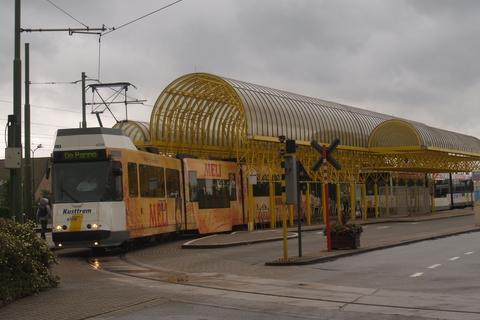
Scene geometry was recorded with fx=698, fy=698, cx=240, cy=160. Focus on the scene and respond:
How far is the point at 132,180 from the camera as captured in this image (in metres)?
22.2

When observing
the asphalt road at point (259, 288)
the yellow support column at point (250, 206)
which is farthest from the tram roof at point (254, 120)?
the asphalt road at point (259, 288)

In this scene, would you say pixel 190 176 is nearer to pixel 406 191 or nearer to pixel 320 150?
pixel 320 150

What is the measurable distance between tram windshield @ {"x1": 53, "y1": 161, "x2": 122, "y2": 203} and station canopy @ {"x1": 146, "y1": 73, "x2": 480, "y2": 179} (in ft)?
39.4

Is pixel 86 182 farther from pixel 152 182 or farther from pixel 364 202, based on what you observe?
pixel 364 202

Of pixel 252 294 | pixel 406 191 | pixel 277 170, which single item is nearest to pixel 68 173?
pixel 252 294

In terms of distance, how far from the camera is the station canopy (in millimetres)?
34625

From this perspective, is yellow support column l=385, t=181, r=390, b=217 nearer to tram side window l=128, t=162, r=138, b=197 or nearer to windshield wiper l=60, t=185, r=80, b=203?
tram side window l=128, t=162, r=138, b=197

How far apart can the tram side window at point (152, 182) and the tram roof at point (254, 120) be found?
908 centimetres

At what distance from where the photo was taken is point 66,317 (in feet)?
33.2

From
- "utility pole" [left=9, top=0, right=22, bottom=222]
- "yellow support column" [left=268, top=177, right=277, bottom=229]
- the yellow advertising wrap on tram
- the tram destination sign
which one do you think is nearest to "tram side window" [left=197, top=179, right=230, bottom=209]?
the yellow advertising wrap on tram

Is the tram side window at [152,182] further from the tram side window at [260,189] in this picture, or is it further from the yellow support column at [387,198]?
the yellow support column at [387,198]

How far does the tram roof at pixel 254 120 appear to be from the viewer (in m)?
34.8

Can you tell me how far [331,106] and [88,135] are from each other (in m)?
27.0

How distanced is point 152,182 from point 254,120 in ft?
36.5
